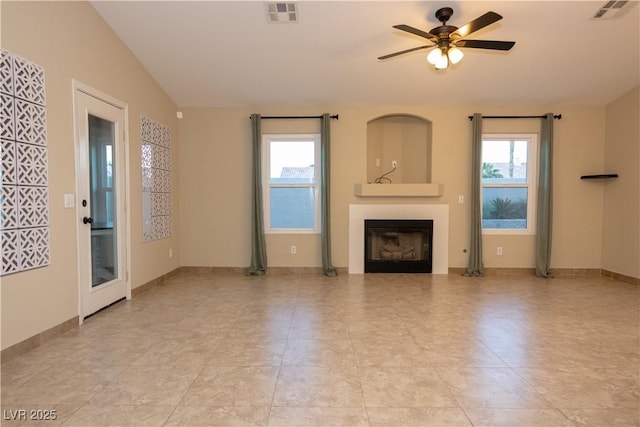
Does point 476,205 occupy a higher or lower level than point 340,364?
higher

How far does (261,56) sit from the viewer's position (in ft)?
14.2

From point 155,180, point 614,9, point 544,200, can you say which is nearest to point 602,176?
point 544,200

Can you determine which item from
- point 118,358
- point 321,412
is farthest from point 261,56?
point 321,412

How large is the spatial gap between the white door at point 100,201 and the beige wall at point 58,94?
118 millimetres

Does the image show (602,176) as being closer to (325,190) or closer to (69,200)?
(325,190)

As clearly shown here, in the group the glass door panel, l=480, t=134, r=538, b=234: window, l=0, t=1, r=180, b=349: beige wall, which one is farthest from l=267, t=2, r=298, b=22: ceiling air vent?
l=480, t=134, r=538, b=234: window

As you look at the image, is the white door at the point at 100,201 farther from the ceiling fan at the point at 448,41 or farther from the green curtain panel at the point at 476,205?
the green curtain panel at the point at 476,205

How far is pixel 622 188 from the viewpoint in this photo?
5.14m

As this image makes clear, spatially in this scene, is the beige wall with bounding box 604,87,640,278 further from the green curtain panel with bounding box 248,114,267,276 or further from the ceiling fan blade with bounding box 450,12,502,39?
the green curtain panel with bounding box 248,114,267,276

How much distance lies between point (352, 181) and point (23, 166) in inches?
159

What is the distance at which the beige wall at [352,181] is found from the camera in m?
5.50

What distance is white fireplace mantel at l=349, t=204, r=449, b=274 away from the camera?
18.4ft

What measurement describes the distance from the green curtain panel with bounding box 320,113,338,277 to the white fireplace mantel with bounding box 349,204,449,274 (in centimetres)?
39

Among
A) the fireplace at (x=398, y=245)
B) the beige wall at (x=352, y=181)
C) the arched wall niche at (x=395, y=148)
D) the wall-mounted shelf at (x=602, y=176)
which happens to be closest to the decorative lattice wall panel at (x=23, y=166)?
the beige wall at (x=352, y=181)
